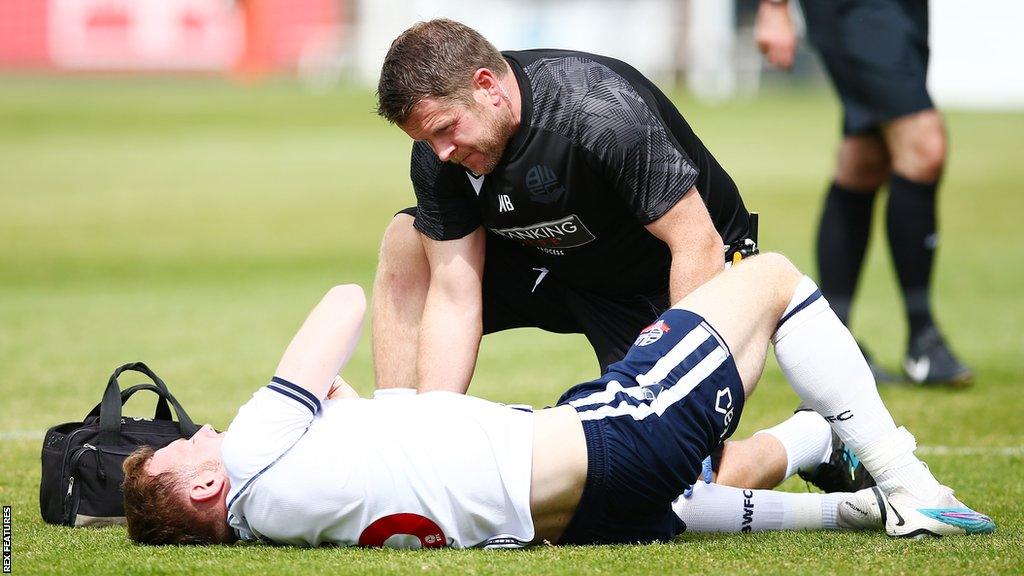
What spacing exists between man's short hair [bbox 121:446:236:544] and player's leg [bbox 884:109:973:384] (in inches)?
169

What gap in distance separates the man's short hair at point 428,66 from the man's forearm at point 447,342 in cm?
86

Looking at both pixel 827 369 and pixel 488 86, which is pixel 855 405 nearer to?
pixel 827 369

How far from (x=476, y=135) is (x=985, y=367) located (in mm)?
4419

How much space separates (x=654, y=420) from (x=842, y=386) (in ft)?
1.99

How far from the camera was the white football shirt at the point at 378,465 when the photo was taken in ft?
12.2

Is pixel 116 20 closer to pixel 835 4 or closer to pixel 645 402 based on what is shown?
pixel 835 4

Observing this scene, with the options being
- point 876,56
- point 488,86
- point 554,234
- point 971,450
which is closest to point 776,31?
point 876,56

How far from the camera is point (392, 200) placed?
1744 centimetres

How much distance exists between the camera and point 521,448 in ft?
12.4

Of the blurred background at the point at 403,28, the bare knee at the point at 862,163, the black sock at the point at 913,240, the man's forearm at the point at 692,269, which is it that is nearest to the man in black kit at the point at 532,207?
the man's forearm at the point at 692,269

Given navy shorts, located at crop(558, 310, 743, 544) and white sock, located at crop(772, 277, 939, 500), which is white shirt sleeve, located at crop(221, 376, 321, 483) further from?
white sock, located at crop(772, 277, 939, 500)

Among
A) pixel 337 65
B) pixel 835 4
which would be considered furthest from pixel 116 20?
pixel 835 4

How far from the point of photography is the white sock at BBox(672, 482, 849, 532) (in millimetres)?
4285

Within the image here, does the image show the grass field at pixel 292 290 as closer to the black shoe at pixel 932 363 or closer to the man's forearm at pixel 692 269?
the black shoe at pixel 932 363
